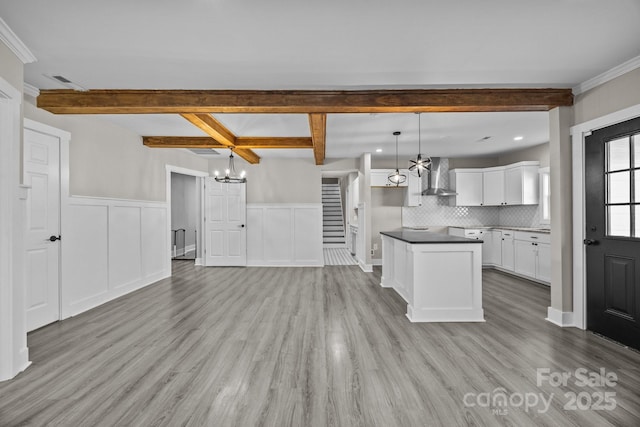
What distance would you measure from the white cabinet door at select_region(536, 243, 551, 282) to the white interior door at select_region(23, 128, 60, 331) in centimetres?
709

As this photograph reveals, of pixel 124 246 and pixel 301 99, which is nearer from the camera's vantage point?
pixel 301 99

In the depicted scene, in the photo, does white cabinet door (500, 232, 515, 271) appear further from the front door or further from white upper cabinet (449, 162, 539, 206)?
the front door

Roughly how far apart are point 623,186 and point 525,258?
316 centimetres

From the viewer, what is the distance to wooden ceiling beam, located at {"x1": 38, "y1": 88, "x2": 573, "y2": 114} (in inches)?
142

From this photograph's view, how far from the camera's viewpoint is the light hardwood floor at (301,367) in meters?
2.03

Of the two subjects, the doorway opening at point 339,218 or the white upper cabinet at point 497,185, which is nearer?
the white upper cabinet at point 497,185

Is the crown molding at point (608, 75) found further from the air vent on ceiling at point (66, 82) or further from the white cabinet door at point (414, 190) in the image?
the air vent on ceiling at point (66, 82)

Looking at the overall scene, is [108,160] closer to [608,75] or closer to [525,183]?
[608,75]

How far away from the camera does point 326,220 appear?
12391 mm

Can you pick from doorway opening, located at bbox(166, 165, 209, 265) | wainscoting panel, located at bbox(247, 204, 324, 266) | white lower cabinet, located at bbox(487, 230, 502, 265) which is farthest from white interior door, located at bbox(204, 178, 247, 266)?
white lower cabinet, located at bbox(487, 230, 502, 265)

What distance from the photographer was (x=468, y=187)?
7.25 meters

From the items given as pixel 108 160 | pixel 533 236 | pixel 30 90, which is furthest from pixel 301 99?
pixel 533 236

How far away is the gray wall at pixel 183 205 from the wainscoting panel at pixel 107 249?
138 inches

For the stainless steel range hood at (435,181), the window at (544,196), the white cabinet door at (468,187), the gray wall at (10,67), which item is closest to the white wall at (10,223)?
the gray wall at (10,67)
